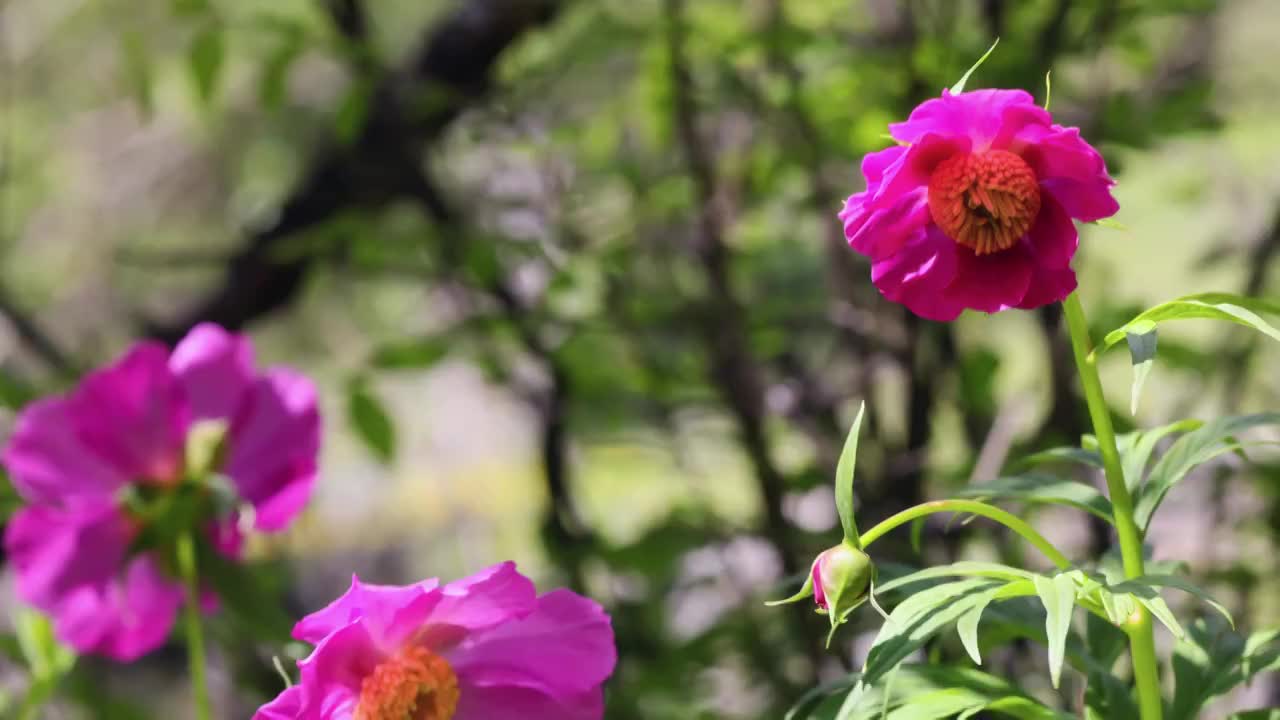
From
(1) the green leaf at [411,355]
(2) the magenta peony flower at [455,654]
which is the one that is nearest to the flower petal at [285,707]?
(2) the magenta peony flower at [455,654]

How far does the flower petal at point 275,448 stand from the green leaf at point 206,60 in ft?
1.03

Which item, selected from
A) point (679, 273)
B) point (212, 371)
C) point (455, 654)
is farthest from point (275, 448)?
point (679, 273)

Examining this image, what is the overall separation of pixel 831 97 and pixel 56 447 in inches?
25.9

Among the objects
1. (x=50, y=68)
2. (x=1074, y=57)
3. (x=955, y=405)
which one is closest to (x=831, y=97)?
(x=1074, y=57)

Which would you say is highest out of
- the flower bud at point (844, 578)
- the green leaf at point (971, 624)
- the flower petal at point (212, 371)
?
the flower bud at point (844, 578)

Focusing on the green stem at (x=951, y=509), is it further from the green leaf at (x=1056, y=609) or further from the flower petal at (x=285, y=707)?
the flower petal at (x=285, y=707)

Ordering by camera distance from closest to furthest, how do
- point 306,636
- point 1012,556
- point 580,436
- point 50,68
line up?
point 306,636 → point 1012,556 → point 580,436 → point 50,68

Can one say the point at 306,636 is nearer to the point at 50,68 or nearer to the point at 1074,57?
the point at 1074,57

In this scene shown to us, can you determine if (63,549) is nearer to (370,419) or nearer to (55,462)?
(55,462)

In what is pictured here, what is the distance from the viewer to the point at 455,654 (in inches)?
20.2

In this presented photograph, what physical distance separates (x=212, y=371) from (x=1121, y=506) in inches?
19.1

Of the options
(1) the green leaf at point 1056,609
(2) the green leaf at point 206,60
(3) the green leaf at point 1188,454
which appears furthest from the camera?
(2) the green leaf at point 206,60

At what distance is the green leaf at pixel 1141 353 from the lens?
0.42 m

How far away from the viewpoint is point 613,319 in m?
1.13
